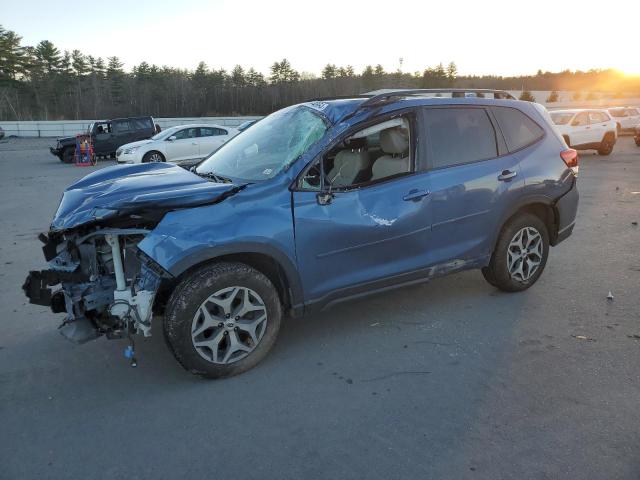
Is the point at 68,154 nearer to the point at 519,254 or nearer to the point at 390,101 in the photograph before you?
the point at 390,101

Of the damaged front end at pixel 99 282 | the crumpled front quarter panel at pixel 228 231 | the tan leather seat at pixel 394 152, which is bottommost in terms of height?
the damaged front end at pixel 99 282

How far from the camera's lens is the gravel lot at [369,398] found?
265 cm

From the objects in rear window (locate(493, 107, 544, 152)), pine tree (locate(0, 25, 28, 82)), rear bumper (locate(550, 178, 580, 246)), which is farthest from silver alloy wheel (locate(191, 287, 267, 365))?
pine tree (locate(0, 25, 28, 82))

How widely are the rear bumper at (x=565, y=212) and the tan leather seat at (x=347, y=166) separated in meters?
2.08

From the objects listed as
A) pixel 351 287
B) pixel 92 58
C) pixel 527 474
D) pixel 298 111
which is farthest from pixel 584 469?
pixel 92 58

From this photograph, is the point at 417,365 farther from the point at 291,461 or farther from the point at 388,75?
the point at 388,75

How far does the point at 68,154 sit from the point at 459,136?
67.7 feet

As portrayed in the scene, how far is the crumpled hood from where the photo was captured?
3256mm

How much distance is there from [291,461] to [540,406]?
1.54m

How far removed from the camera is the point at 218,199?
3.37 metres

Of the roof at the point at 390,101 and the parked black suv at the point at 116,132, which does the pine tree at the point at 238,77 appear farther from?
the roof at the point at 390,101

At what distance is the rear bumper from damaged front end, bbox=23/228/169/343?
3706 millimetres

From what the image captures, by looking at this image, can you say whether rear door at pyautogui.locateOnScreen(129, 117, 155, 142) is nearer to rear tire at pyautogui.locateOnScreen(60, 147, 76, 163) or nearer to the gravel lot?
rear tire at pyautogui.locateOnScreen(60, 147, 76, 163)

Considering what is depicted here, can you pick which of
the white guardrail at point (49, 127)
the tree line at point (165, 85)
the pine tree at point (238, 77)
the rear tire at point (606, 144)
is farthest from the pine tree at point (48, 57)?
the rear tire at point (606, 144)
